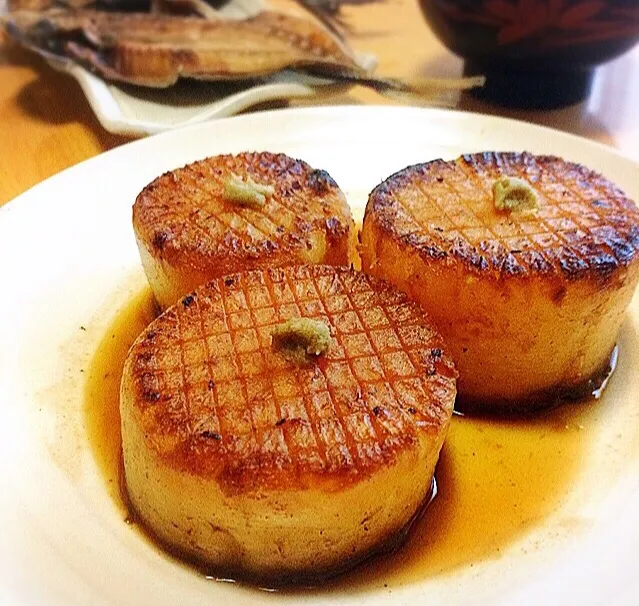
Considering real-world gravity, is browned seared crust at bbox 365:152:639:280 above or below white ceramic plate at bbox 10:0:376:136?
above

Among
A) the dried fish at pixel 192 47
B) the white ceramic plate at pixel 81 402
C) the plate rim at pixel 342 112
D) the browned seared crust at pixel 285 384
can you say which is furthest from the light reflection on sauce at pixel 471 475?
the dried fish at pixel 192 47

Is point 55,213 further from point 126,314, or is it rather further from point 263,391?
point 263,391

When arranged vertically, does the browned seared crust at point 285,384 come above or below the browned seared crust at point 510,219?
below

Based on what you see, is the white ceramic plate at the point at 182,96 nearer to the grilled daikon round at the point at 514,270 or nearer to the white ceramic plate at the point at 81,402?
the white ceramic plate at the point at 81,402

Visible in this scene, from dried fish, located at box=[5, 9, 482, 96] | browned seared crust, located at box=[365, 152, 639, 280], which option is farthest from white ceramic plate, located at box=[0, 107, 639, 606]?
dried fish, located at box=[5, 9, 482, 96]

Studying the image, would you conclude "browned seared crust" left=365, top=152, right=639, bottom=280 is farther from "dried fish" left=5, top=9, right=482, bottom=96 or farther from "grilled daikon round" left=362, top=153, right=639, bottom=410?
"dried fish" left=5, top=9, right=482, bottom=96

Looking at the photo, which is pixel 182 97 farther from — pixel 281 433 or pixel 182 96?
pixel 281 433

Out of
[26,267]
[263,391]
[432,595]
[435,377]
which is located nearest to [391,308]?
[435,377]
